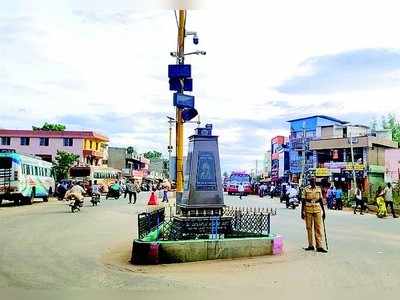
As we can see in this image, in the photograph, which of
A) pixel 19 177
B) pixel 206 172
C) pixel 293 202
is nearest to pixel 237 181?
→ pixel 293 202

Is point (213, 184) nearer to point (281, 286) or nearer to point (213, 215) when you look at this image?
point (213, 215)

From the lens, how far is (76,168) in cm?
4919

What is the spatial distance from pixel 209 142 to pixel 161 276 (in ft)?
13.6

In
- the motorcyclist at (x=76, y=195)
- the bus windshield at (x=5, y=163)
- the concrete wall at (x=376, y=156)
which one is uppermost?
the concrete wall at (x=376, y=156)

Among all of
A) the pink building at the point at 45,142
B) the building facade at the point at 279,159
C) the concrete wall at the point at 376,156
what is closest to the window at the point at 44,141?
the pink building at the point at 45,142

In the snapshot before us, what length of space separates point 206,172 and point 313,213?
2.35 metres

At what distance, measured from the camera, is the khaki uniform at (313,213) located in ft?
35.8

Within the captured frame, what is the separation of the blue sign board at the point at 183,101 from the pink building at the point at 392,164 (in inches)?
1807

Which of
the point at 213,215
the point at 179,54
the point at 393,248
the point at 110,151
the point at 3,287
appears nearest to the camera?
the point at 3,287

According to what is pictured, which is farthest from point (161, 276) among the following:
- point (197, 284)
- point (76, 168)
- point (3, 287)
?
point (76, 168)

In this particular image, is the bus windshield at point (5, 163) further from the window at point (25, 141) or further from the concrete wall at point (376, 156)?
the window at point (25, 141)

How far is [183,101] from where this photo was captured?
1187 cm

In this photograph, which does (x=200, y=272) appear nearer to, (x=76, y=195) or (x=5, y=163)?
(x=76, y=195)

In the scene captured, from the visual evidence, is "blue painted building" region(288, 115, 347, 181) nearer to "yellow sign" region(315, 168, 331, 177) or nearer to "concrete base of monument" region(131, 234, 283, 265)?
"yellow sign" region(315, 168, 331, 177)
